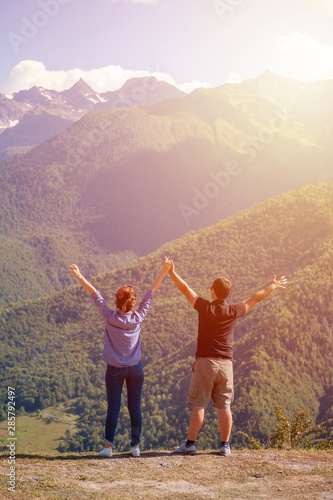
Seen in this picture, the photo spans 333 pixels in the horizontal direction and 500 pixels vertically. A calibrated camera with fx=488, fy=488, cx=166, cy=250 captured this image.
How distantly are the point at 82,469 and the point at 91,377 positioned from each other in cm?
9078

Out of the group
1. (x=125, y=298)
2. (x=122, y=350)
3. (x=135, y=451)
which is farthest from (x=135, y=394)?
(x=125, y=298)

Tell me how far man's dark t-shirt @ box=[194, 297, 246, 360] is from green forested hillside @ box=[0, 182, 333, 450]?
3798 centimetres

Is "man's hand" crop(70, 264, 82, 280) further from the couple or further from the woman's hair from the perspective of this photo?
the woman's hair

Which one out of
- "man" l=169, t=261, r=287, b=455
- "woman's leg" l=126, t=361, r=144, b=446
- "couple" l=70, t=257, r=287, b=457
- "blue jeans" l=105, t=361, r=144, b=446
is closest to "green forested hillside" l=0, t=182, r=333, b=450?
"woman's leg" l=126, t=361, r=144, b=446

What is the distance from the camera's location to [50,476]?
27.2 feet

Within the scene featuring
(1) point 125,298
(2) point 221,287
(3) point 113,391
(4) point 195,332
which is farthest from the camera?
(4) point 195,332

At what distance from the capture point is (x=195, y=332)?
Result: 287 feet

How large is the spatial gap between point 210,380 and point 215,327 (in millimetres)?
987

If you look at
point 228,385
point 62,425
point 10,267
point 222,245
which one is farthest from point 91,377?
point 10,267

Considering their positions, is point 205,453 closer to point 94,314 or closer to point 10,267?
point 94,314

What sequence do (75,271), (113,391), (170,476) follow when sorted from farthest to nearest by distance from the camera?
1. (75,271)
2. (113,391)
3. (170,476)

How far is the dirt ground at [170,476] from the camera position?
764cm

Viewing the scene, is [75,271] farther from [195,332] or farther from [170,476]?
[195,332]

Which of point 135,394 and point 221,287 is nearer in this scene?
point 221,287
